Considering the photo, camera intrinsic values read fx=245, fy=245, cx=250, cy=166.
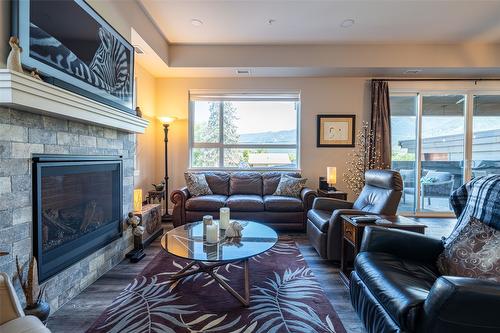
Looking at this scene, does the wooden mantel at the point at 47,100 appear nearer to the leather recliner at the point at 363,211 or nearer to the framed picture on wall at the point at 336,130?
the leather recliner at the point at 363,211

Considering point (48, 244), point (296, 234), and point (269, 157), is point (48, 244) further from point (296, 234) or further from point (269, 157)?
point (269, 157)

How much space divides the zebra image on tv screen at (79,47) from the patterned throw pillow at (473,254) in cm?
291

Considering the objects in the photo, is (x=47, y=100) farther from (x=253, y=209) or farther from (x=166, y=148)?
(x=166, y=148)

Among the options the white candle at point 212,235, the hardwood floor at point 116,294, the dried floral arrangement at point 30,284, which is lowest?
the hardwood floor at point 116,294

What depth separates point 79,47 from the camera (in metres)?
1.92

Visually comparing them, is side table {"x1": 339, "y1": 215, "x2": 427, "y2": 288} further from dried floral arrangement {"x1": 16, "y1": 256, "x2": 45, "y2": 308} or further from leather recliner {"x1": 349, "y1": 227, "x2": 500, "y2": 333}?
dried floral arrangement {"x1": 16, "y1": 256, "x2": 45, "y2": 308}

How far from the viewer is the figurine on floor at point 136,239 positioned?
262cm

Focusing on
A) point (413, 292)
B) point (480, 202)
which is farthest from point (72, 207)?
point (480, 202)

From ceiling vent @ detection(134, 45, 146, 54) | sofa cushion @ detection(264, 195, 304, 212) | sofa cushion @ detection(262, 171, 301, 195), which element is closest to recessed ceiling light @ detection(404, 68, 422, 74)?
sofa cushion @ detection(262, 171, 301, 195)

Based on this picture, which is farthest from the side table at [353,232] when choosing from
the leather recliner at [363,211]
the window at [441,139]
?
the window at [441,139]

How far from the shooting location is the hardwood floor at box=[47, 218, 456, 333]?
1.65 metres

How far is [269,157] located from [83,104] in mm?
3207

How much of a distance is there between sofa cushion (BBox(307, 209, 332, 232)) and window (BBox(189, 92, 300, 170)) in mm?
1655

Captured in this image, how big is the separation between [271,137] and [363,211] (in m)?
2.35
